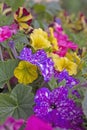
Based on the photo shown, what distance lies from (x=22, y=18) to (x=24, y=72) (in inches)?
8.8

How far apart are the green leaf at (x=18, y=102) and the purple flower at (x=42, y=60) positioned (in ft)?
0.22

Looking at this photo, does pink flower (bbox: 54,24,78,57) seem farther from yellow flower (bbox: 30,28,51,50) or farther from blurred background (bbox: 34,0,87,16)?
blurred background (bbox: 34,0,87,16)

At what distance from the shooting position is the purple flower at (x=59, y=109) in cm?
68

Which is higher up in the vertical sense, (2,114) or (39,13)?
(39,13)

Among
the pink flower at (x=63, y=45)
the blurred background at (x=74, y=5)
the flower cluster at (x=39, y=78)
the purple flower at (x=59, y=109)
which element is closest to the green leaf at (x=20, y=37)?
the flower cluster at (x=39, y=78)

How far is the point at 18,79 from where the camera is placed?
82 cm

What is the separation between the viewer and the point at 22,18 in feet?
3.30

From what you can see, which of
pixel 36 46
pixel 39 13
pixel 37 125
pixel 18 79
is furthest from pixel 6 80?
pixel 39 13

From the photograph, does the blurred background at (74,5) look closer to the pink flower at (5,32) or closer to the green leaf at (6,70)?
the pink flower at (5,32)

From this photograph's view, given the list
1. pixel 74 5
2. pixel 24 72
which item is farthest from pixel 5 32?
pixel 74 5

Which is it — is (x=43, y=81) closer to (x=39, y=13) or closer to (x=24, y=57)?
(x=24, y=57)

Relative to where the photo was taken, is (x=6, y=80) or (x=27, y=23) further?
(x=27, y=23)

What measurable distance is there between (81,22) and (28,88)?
0.82m

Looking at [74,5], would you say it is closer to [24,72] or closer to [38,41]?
[38,41]
